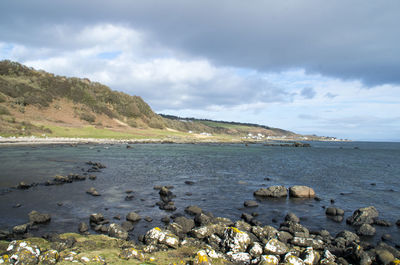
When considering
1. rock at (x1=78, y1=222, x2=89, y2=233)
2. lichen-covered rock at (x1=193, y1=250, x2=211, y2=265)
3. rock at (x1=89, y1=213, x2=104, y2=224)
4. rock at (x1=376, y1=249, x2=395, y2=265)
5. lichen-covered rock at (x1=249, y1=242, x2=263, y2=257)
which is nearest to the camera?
lichen-covered rock at (x1=193, y1=250, x2=211, y2=265)

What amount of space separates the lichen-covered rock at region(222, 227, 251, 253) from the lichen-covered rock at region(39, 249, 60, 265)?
7100 mm

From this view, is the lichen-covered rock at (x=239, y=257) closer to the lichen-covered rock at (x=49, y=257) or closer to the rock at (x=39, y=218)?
the lichen-covered rock at (x=49, y=257)

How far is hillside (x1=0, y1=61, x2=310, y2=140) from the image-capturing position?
83625 millimetres

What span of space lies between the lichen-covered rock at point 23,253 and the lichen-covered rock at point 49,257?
0.52ft

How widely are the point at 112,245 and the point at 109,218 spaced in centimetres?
556

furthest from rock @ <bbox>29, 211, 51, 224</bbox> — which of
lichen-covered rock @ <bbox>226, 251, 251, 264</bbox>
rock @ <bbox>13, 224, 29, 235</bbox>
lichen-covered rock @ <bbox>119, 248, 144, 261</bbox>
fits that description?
lichen-covered rock @ <bbox>226, 251, 251, 264</bbox>

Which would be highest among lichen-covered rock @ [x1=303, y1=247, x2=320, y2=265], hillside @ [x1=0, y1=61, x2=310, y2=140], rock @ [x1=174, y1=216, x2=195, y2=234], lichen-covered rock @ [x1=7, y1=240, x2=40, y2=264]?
hillside @ [x1=0, y1=61, x2=310, y2=140]

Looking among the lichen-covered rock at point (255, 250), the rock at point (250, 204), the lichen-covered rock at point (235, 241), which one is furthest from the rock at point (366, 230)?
the lichen-covered rock at point (235, 241)

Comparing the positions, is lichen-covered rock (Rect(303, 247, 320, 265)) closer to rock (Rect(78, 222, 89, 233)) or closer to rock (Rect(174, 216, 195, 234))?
rock (Rect(174, 216, 195, 234))

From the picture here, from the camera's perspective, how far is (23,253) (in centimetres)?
905

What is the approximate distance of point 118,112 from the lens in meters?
141

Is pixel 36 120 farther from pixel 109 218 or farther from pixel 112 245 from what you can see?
pixel 112 245

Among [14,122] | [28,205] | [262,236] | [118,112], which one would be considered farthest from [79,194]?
[118,112]

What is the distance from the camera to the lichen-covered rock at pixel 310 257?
10.8m
